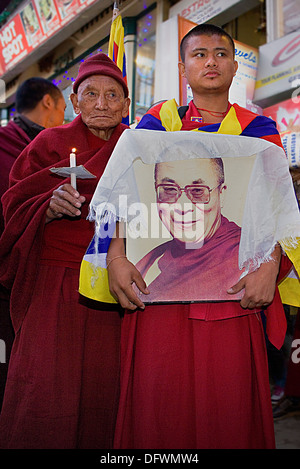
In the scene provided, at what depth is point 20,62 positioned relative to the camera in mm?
6348

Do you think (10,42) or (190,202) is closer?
(190,202)

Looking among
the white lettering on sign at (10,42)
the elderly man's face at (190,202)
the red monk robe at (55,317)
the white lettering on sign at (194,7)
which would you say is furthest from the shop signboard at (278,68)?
the white lettering on sign at (10,42)

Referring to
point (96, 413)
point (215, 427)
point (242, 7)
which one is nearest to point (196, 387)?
point (215, 427)

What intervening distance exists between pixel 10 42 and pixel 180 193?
5975 millimetres

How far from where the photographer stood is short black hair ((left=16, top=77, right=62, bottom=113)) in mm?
2609

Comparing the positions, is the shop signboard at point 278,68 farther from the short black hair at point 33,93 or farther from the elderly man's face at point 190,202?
the elderly man's face at point 190,202

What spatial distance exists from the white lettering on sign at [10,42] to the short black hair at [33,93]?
3925mm

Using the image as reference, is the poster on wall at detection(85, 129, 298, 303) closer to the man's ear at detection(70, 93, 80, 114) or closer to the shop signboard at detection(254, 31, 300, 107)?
the man's ear at detection(70, 93, 80, 114)

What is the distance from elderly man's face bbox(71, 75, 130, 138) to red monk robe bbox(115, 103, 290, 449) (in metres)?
0.75

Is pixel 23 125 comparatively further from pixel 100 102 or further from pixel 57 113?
pixel 100 102

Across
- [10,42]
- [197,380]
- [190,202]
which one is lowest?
[197,380]

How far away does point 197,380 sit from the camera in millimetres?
1380

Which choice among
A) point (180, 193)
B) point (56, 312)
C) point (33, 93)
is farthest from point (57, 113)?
point (180, 193)
